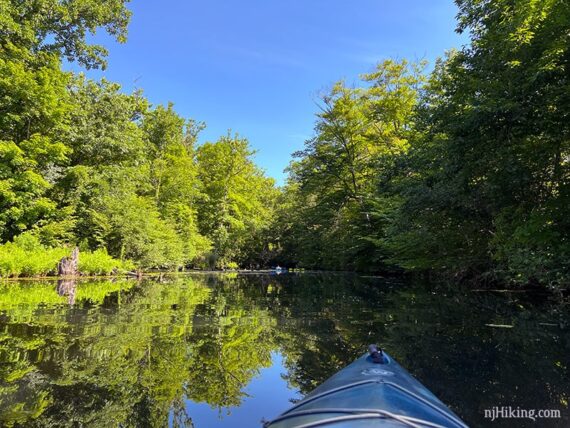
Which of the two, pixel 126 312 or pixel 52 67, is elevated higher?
pixel 52 67

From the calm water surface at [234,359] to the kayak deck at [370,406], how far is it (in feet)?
2.78

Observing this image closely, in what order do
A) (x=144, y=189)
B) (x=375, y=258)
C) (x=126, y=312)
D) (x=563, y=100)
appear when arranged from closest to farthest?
(x=563, y=100) → (x=126, y=312) → (x=375, y=258) → (x=144, y=189)

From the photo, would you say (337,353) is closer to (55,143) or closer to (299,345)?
(299,345)

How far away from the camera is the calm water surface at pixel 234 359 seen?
3.06 meters

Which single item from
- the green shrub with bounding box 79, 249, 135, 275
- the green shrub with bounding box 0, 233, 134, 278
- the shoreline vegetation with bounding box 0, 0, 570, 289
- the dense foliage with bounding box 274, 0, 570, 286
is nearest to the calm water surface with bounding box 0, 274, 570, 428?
the dense foliage with bounding box 274, 0, 570, 286

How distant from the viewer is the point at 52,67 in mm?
17281

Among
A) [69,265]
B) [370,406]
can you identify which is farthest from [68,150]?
[370,406]

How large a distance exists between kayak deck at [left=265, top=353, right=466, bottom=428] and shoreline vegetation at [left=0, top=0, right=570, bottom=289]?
6316mm

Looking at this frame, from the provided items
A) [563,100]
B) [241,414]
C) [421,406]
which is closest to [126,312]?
[241,414]

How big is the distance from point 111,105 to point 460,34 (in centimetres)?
1612

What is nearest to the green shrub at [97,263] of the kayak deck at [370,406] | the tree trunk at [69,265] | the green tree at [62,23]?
the tree trunk at [69,265]

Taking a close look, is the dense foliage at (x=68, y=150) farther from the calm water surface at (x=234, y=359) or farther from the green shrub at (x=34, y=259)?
the calm water surface at (x=234, y=359)

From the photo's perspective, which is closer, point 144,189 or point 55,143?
point 55,143

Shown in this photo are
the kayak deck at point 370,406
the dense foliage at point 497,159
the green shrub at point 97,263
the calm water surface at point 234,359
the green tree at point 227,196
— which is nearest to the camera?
the kayak deck at point 370,406
